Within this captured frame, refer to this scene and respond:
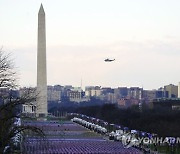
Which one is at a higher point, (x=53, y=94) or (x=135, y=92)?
(x=135, y=92)

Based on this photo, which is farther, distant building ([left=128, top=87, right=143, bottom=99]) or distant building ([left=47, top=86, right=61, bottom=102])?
distant building ([left=47, top=86, right=61, bottom=102])

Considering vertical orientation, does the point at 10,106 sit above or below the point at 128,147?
above

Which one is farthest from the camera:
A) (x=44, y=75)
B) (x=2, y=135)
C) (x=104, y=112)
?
(x=104, y=112)

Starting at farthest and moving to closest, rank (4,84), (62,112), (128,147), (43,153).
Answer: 1. (62,112)
2. (128,147)
3. (43,153)
4. (4,84)

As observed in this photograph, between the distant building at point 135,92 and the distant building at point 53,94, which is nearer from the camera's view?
the distant building at point 135,92

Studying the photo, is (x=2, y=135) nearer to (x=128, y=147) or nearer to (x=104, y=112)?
(x=128, y=147)

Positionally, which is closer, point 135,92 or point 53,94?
point 135,92

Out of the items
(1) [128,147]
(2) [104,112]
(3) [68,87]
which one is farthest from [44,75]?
(3) [68,87]

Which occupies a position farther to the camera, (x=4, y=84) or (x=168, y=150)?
(x=168, y=150)

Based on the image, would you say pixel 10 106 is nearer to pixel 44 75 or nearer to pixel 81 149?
pixel 81 149
